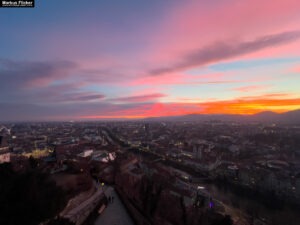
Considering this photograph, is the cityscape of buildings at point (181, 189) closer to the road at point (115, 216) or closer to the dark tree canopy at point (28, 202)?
the road at point (115, 216)

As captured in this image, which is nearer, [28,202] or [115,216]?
[28,202]

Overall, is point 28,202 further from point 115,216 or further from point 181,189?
point 181,189

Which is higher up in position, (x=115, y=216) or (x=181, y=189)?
(x=115, y=216)

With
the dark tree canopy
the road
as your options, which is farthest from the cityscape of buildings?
the dark tree canopy

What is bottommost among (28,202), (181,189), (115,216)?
(181,189)

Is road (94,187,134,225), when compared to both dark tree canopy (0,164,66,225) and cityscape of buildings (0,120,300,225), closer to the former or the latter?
cityscape of buildings (0,120,300,225)

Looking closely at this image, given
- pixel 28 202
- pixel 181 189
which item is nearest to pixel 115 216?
pixel 28 202

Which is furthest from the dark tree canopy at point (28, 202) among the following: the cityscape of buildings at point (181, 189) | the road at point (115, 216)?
the road at point (115, 216)

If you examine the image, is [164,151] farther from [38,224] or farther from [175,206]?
[38,224]

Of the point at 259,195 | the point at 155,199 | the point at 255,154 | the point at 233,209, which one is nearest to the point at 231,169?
the point at 259,195
